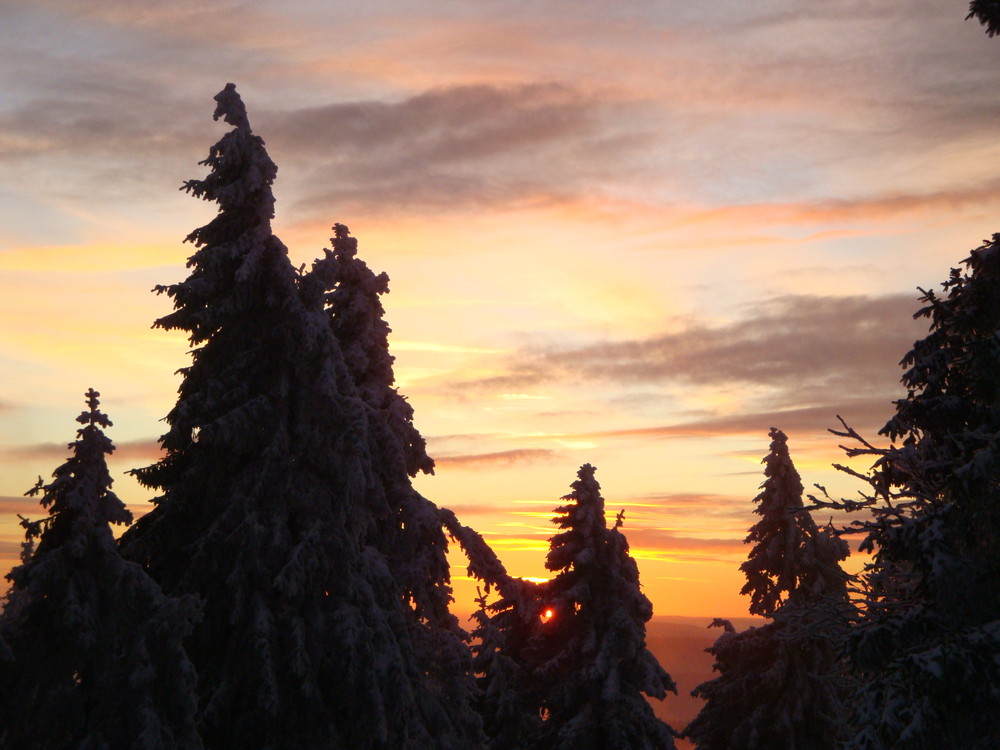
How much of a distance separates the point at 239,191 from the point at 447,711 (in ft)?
48.8

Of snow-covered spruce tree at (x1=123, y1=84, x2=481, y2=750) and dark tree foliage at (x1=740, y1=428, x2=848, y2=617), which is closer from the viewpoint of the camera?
snow-covered spruce tree at (x1=123, y1=84, x2=481, y2=750)

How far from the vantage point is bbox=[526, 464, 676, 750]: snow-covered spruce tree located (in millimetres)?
29766

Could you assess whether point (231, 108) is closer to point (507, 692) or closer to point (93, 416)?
point (93, 416)

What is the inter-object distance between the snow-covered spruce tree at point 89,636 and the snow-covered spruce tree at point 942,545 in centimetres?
1018

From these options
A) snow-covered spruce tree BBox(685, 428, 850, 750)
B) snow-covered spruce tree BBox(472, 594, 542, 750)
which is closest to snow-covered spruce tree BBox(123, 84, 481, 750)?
snow-covered spruce tree BBox(472, 594, 542, 750)

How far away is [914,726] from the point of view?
37.3 feet

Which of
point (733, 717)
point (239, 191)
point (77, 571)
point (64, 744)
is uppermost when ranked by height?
point (239, 191)

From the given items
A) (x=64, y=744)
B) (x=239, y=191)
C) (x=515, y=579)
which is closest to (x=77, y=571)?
(x=64, y=744)

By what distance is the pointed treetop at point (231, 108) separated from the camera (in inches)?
774

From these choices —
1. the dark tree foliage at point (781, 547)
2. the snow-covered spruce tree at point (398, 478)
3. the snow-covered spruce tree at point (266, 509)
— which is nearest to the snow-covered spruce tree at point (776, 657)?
the dark tree foliage at point (781, 547)

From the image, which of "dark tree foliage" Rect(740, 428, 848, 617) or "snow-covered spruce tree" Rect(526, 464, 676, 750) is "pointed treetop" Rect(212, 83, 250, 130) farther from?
"dark tree foliage" Rect(740, 428, 848, 617)

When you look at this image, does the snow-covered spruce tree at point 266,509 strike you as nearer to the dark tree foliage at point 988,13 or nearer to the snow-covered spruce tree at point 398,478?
the snow-covered spruce tree at point 398,478

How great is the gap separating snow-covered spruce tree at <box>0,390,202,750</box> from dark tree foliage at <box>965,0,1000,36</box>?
14.1m

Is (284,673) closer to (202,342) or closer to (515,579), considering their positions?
(202,342)
